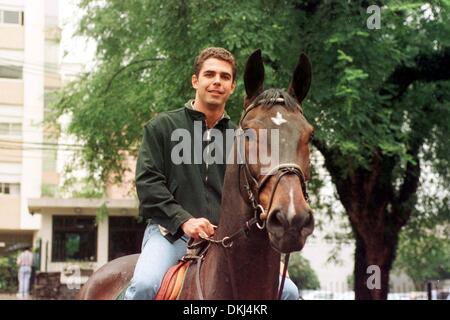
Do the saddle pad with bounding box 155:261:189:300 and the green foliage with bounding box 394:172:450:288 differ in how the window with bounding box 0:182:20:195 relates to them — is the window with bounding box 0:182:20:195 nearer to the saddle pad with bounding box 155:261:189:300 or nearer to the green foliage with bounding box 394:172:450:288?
the green foliage with bounding box 394:172:450:288

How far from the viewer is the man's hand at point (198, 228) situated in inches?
167

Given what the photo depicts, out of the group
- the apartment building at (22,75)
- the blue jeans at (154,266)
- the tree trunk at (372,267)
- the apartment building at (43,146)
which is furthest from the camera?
the apartment building at (43,146)

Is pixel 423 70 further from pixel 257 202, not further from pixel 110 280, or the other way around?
pixel 257 202

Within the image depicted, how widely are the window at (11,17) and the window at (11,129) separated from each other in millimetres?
4282

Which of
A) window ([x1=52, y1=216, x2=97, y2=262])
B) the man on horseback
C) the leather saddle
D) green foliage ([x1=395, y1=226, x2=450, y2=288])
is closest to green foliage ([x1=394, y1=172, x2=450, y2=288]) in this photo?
green foliage ([x1=395, y1=226, x2=450, y2=288])

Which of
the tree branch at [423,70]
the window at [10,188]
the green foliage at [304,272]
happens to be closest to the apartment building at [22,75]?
the window at [10,188]

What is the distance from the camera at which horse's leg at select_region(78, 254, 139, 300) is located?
5453 millimetres

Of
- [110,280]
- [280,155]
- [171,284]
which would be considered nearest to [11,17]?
[110,280]

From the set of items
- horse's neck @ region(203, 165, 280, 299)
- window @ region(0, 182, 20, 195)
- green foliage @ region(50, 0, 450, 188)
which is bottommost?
horse's neck @ region(203, 165, 280, 299)

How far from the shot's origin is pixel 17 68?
34.4 meters

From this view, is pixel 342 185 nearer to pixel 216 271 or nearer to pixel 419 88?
pixel 419 88

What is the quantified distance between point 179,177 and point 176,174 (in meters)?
0.03

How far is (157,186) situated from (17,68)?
1244 inches

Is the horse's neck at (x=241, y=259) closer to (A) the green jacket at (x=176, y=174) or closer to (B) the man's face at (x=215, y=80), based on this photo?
(A) the green jacket at (x=176, y=174)
